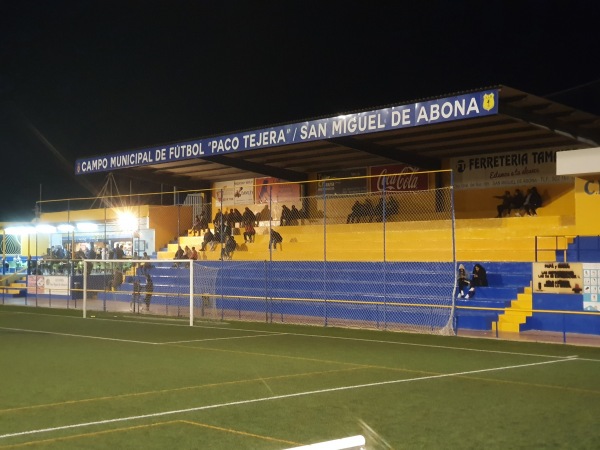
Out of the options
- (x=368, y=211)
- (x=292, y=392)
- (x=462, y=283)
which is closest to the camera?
(x=292, y=392)

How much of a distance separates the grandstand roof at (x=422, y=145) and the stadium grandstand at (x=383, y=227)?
0.08 m

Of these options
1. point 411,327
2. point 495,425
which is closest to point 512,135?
point 411,327

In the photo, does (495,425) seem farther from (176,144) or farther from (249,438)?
(176,144)

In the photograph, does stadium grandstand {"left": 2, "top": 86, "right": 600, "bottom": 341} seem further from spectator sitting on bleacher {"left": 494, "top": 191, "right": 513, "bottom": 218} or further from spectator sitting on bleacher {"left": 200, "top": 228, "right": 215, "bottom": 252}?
spectator sitting on bleacher {"left": 200, "top": 228, "right": 215, "bottom": 252}

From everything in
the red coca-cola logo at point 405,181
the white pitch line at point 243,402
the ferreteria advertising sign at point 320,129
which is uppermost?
the ferreteria advertising sign at point 320,129

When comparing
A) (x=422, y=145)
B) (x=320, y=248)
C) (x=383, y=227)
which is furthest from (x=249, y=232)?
(x=383, y=227)

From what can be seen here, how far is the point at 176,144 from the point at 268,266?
21.4ft

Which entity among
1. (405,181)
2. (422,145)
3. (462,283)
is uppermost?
(422,145)

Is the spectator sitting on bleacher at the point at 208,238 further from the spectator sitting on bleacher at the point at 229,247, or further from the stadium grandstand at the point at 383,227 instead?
the spectator sitting on bleacher at the point at 229,247

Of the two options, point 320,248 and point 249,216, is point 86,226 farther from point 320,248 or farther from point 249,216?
point 320,248

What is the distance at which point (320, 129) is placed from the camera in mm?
24547

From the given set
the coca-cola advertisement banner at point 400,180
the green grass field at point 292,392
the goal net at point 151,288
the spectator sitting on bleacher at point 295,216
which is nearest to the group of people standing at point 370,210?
the coca-cola advertisement banner at point 400,180

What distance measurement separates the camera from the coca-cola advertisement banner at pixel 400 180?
1103 inches

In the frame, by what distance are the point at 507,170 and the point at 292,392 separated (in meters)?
16.9
